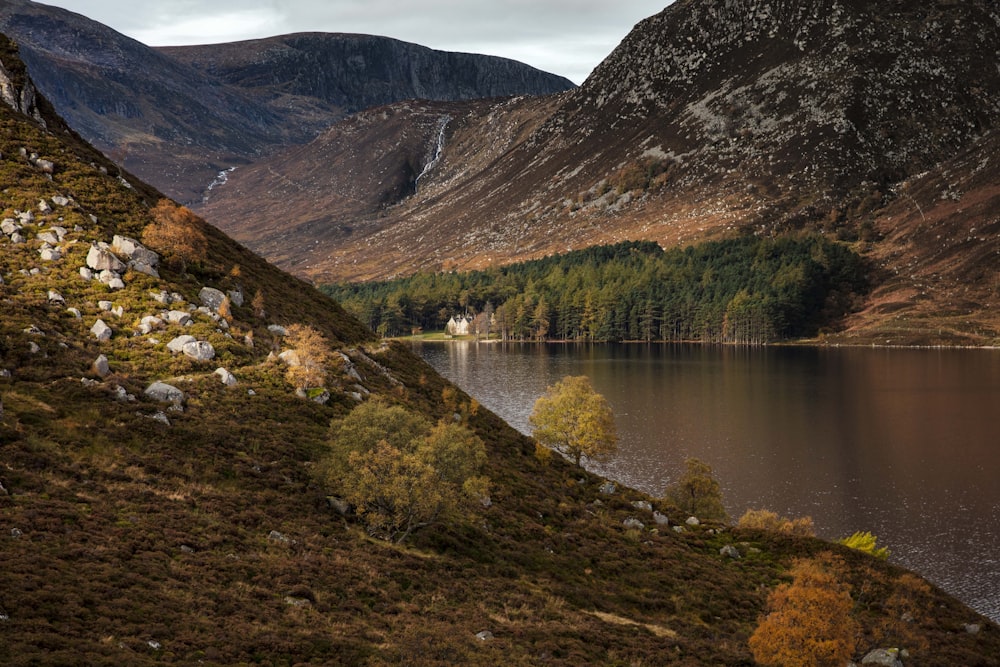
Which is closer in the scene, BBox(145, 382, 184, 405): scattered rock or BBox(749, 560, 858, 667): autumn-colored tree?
BBox(749, 560, 858, 667): autumn-colored tree

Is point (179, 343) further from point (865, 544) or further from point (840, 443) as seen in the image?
point (840, 443)

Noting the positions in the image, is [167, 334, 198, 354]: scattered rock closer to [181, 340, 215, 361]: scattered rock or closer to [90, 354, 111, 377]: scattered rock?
[181, 340, 215, 361]: scattered rock

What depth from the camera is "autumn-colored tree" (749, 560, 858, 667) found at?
34.9m

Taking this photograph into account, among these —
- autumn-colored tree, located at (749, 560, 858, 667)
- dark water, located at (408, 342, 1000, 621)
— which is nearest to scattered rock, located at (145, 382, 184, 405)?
autumn-colored tree, located at (749, 560, 858, 667)

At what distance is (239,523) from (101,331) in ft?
58.0

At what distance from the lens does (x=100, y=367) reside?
42938 mm

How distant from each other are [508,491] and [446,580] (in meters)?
18.0

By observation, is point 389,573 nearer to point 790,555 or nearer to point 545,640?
point 545,640

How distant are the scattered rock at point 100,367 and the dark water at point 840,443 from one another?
62141mm

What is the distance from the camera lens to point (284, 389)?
51312 mm

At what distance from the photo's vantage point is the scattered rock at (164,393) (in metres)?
43.4

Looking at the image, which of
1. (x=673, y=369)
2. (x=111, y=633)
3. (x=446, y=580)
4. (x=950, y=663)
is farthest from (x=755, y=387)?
(x=111, y=633)

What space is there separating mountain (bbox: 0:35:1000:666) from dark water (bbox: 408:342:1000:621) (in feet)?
76.7

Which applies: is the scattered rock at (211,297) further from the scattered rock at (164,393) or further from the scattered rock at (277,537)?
the scattered rock at (277,537)
